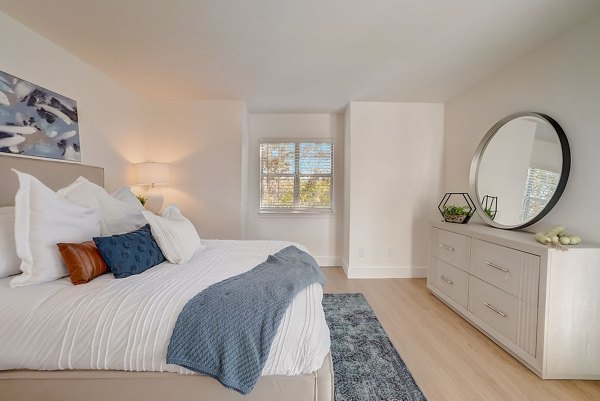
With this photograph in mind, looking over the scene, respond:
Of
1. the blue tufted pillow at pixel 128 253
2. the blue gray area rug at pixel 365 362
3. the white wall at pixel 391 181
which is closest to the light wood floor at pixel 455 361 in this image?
the blue gray area rug at pixel 365 362

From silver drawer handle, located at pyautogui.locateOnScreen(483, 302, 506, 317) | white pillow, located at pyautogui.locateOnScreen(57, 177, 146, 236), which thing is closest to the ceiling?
white pillow, located at pyautogui.locateOnScreen(57, 177, 146, 236)

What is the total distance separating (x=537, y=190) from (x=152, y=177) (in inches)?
152

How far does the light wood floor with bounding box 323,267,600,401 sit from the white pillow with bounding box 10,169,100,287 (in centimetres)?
218

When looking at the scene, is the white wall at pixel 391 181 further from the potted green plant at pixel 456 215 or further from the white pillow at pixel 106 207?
the white pillow at pixel 106 207

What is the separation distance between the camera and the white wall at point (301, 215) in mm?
3730

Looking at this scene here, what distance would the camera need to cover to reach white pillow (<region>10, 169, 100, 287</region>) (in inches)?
46.8

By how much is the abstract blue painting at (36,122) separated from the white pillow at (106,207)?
62cm

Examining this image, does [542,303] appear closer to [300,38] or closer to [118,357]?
[118,357]

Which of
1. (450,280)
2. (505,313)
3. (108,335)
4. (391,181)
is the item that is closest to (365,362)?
(505,313)

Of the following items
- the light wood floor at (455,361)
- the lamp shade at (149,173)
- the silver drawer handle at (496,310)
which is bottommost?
the light wood floor at (455,361)

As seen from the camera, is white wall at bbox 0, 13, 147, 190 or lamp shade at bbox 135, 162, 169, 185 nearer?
white wall at bbox 0, 13, 147, 190

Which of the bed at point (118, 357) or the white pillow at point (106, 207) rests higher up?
the white pillow at point (106, 207)

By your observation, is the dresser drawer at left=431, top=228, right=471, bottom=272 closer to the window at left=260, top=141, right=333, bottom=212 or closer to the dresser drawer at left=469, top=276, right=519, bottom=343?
the dresser drawer at left=469, top=276, right=519, bottom=343

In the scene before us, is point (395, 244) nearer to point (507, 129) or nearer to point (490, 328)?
point (490, 328)
